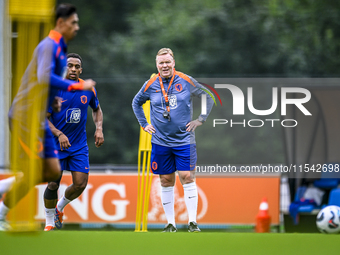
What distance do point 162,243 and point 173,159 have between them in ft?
5.31

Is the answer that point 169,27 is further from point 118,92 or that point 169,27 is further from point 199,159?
point 199,159

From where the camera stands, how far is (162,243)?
3.82 metres

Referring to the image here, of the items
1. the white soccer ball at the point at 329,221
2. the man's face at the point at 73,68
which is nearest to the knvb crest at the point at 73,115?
the man's face at the point at 73,68

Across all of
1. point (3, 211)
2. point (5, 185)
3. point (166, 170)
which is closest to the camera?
point (5, 185)

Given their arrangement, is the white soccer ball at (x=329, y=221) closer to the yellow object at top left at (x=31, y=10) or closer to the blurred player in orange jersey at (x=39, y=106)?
the blurred player in orange jersey at (x=39, y=106)

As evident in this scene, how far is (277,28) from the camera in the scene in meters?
10.6

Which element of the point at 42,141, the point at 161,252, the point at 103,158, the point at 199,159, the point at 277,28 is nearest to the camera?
the point at 161,252

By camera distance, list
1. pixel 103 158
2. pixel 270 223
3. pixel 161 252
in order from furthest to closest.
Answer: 1. pixel 103 158
2. pixel 270 223
3. pixel 161 252

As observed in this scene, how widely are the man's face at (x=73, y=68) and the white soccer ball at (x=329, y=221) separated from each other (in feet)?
9.96

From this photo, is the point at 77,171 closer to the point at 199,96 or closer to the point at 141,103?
the point at 141,103

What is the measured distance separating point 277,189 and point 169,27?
16.3 ft

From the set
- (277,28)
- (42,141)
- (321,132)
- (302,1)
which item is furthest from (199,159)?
(302,1)

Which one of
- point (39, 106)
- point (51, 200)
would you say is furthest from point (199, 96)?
point (39, 106)

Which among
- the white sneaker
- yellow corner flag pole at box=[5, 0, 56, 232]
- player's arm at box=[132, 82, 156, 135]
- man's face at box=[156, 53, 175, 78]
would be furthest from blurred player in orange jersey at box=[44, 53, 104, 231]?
yellow corner flag pole at box=[5, 0, 56, 232]
